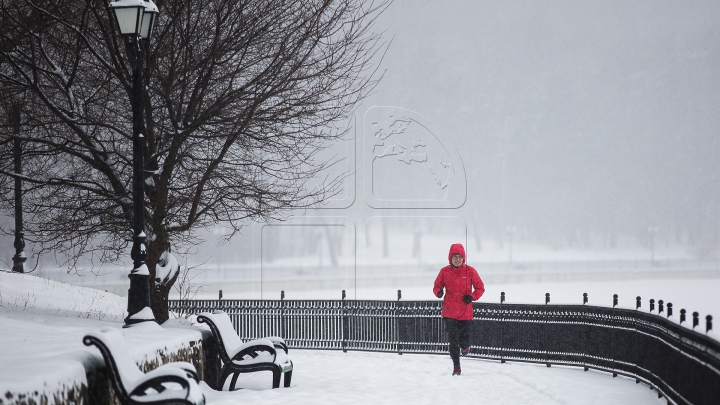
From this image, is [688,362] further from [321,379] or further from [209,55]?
[209,55]

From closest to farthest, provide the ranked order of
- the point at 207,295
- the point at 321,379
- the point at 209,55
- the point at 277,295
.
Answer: the point at 209,55, the point at 321,379, the point at 277,295, the point at 207,295

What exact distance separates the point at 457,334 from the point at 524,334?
268cm

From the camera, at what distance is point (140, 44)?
29.0 ft

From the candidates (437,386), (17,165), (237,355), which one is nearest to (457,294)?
(437,386)

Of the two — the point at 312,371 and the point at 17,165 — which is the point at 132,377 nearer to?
the point at 312,371

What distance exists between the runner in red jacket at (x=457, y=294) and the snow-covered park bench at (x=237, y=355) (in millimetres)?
2958

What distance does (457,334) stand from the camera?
445 inches

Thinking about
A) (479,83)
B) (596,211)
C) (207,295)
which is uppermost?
(479,83)

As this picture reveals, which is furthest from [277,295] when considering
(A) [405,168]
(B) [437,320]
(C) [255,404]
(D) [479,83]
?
(C) [255,404]

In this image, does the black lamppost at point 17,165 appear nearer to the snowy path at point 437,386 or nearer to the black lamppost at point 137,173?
the black lamppost at point 137,173

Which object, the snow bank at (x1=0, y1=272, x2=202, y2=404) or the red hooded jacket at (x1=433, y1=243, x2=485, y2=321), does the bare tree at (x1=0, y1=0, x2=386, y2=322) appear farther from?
the red hooded jacket at (x1=433, y1=243, x2=485, y2=321)

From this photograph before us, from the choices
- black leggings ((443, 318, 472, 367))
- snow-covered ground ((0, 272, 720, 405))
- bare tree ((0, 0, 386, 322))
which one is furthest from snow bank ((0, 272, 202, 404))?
black leggings ((443, 318, 472, 367))

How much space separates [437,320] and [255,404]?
8314 mm

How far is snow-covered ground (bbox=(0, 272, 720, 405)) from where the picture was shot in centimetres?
536
